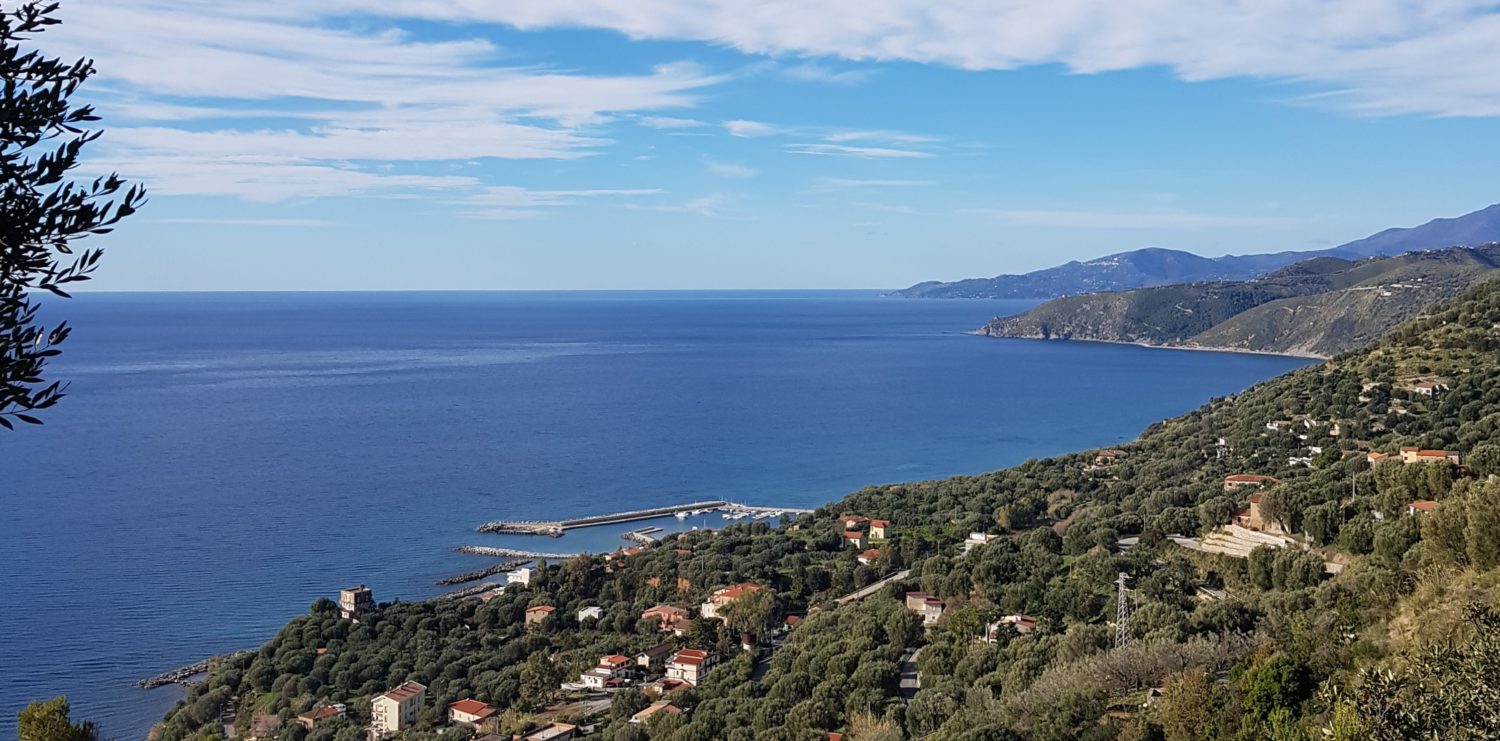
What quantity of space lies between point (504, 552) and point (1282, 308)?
3937 inches

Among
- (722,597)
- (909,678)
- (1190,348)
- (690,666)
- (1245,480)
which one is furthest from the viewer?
(1190,348)

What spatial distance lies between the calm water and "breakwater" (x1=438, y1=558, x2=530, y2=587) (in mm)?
555

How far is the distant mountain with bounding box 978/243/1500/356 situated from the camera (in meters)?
99.2

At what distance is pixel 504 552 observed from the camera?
32719 mm

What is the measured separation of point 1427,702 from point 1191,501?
1821 cm

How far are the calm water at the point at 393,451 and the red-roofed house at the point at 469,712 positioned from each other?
6.33 meters

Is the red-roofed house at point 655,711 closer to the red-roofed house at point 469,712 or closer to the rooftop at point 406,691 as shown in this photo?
the red-roofed house at point 469,712

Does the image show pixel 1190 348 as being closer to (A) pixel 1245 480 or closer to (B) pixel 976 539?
(A) pixel 1245 480

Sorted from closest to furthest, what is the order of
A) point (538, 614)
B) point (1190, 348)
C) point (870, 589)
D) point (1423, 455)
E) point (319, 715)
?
point (319, 715) < point (1423, 455) < point (870, 589) < point (538, 614) < point (1190, 348)

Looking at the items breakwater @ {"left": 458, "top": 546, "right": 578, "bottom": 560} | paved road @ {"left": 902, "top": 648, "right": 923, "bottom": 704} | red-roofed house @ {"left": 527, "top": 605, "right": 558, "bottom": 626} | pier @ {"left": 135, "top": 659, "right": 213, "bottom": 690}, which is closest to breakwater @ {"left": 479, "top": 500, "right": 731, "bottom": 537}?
breakwater @ {"left": 458, "top": 546, "right": 578, "bottom": 560}

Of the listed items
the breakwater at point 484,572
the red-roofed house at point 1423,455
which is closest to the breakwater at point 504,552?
the breakwater at point 484,572

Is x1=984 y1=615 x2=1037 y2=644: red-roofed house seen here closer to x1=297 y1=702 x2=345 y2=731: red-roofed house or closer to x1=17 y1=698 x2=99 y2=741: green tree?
x1=297 y1=702 x2=345 y2=731: red-roofed house

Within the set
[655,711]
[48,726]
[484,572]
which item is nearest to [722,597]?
[655,711]

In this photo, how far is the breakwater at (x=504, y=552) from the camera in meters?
32.5
